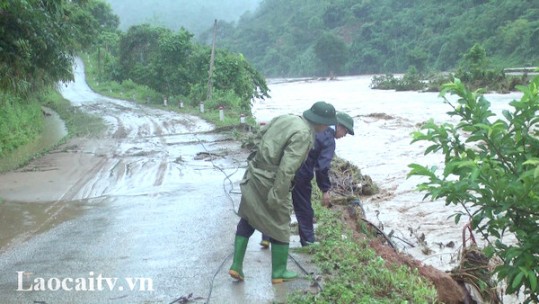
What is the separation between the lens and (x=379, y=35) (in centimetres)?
8994

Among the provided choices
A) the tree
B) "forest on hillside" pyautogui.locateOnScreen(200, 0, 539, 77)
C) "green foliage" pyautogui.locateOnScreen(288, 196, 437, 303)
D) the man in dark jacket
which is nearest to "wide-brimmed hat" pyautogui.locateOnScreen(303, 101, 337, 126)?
the man in dark jacket

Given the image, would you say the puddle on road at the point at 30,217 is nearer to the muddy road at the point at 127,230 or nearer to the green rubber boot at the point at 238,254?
the muddy road at the point at 127,230

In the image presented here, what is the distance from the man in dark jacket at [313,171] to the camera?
209 inches


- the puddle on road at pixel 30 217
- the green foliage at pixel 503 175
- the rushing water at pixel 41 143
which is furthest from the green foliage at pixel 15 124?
the green foliage at pixel 503 175

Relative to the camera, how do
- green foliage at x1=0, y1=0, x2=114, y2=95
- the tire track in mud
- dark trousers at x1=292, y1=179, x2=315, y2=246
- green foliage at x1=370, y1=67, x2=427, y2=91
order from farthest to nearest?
green foliage at x1=370, y1=67, x2=427, y2=91 → the tire track in mud → green foliage at x1=0, y1=0, x2=114, y2=95 → dark trousers at x1=292, y1=179, x2=315, y2=246

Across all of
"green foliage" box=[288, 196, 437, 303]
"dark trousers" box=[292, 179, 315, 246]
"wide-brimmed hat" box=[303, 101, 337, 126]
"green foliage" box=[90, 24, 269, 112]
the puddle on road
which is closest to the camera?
"green foliage" box=[288, 196, 437, 303]

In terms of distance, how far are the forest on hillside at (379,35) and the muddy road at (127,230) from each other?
4995 centimetres

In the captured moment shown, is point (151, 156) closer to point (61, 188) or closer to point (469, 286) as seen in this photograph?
point (61, 188)

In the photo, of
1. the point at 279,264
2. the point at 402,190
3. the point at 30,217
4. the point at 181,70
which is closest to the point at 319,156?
the point at 279,264

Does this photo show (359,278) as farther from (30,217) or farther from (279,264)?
(30,217)

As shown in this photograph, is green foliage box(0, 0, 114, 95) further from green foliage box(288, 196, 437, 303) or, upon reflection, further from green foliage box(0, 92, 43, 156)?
green foliage box(0, 92, 43, 156)

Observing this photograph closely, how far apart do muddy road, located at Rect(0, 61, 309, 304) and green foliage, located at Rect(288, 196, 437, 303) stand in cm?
34

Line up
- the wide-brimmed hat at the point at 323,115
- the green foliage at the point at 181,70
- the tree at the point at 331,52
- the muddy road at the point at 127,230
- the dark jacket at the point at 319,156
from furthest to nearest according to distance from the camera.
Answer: the tree at the point at 331,52 < the green foliage at the point at 181,70 < the dark jacket at the point at 319,156 < the muddy road at the point at 127,230 < the wide-brimmed hat at the point at 323,115

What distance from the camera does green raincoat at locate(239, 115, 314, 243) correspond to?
13.5 feet
